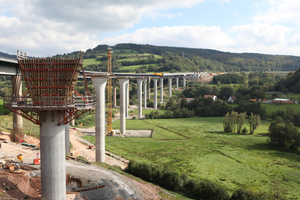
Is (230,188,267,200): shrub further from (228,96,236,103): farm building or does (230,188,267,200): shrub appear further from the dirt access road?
(228,96,236,103): farm building

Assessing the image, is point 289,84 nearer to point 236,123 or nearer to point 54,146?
point 236,123

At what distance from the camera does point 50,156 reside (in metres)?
24.0

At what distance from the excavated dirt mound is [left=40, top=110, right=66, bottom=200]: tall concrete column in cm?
311

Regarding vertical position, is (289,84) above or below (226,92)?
above

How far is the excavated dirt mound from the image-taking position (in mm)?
25456

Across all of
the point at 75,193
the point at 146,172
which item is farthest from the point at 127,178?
the point at 75,193

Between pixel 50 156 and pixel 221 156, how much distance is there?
3965 cm

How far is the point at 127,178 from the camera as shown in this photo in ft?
116

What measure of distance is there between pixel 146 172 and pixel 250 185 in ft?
53.0

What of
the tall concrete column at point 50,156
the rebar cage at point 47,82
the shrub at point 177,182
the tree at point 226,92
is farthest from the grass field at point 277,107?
the tall concrete column at point 50,156

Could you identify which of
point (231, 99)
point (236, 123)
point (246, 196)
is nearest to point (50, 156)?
point (246, 196)

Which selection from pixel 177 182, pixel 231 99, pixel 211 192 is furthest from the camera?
pixel 231 99

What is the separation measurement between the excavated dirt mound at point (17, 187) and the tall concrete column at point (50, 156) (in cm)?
311

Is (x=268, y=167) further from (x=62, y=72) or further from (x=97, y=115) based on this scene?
(x=62, y=72)
